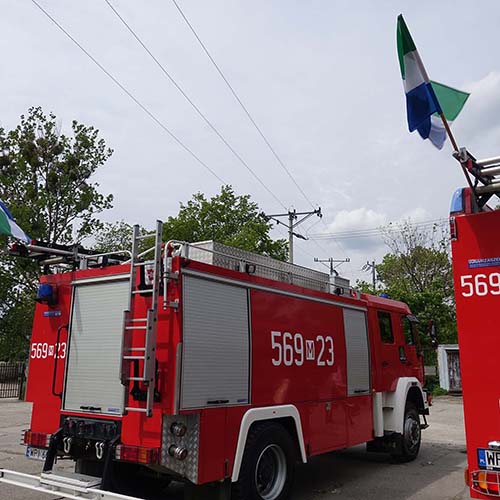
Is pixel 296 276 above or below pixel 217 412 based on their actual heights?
above

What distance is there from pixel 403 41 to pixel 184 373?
3.95 m

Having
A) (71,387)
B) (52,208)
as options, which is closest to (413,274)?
(52,208)

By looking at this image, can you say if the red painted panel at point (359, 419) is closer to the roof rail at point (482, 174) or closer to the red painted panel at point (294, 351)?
the red painted panel at point (294, 351)

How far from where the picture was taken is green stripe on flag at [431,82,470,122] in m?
5.31

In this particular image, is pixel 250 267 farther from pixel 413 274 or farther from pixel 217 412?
pixel 413 274

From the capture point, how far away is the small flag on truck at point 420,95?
5.16 m

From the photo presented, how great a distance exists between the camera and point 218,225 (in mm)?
31109

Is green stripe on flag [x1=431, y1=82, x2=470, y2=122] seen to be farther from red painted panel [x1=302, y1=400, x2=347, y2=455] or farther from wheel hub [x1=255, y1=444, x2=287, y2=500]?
wheel hub [x1=255, y1=444, x2=287, y2=500]

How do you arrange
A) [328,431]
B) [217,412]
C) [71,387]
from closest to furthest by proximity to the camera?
[217,412]
[71,387]
[328,431]

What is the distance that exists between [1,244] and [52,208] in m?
2.36

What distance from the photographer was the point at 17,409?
679 inches

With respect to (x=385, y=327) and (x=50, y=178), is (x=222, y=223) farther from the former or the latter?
(x=385, y=327)

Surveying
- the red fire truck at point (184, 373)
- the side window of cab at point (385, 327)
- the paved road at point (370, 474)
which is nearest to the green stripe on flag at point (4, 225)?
the red fire truck at point (184, 373)

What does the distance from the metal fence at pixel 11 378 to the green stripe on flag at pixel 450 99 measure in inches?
801
